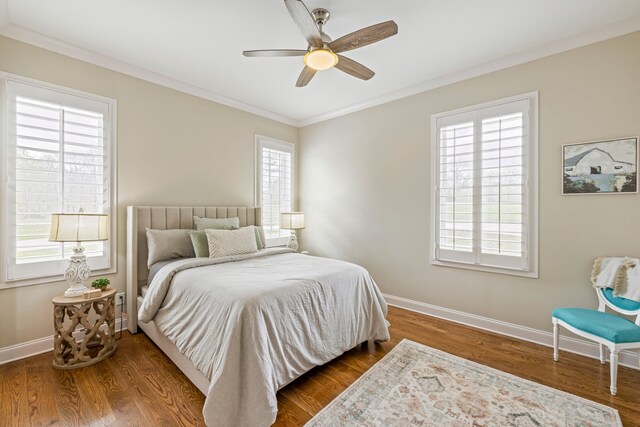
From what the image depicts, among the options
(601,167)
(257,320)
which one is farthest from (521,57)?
(257,320)

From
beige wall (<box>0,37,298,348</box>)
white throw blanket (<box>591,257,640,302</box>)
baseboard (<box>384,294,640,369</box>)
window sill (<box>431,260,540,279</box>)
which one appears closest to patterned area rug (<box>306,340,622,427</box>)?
baseboard (<box>384,294,640,369</box>)

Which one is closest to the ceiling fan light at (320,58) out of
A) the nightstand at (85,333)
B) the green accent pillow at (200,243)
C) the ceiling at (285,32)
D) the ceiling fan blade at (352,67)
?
the ceiling fan blade at (352,67)

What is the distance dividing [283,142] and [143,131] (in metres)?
2.09

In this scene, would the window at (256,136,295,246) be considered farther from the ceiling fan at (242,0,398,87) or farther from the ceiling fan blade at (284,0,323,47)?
the ceiling fan blade at (284,0,323,47)

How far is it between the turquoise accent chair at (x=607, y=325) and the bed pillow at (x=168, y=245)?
3531 millimetres

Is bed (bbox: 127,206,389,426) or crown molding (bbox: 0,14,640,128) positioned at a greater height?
crown molding (bbox: 0,14,640,128)

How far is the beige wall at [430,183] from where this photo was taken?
2.38 m

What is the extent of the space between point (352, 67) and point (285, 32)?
0.67 m

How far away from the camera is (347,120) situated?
4234mm

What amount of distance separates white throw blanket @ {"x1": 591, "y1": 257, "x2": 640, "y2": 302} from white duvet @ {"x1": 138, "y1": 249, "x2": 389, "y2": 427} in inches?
70.8

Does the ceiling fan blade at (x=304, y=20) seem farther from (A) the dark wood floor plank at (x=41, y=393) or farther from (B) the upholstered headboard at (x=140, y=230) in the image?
(A) the dark wood floor plank at (x=41, y=393)

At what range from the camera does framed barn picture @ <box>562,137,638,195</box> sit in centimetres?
229

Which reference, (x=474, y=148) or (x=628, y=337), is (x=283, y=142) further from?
(x=628, y=337)

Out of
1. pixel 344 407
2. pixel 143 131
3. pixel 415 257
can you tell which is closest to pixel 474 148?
pixel 415 257
